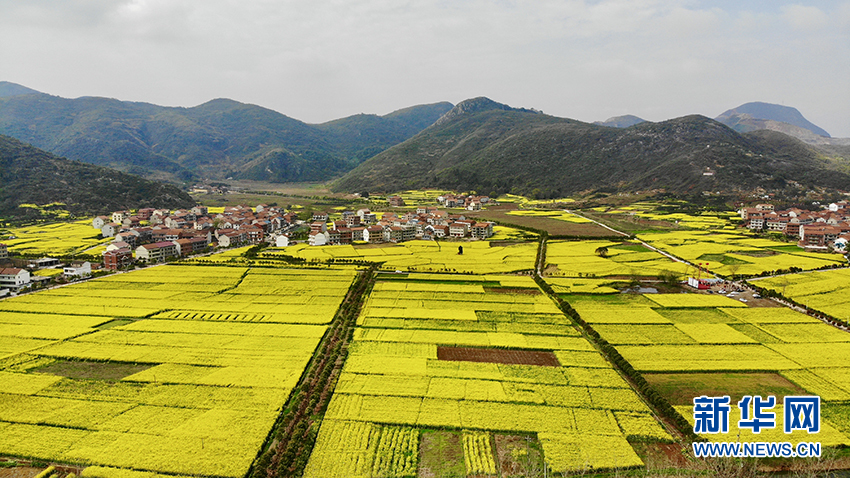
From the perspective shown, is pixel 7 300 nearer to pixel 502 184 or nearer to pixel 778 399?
pixel 778 399

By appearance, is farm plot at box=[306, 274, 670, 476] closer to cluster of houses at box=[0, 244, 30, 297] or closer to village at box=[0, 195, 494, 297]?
village at box=[0, 195, 494, 297]

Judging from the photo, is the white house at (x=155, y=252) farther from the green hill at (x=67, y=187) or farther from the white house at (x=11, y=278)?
the green hill at (x=67, y=187)

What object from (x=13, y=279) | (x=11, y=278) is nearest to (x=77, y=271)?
(x=13, y=279)

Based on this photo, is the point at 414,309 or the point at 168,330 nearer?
the point at 168,330

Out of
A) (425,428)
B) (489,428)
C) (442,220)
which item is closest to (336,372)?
(425,428)

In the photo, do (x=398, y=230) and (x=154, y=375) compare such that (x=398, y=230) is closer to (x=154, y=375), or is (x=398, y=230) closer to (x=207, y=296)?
(x=207, y=296)

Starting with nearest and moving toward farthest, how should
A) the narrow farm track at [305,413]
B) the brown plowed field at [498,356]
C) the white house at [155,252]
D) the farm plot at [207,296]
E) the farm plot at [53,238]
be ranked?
the narrow farm track at [305,413] → the brown plowed field at [498,356] → the farm plot at [207,296] → the white house at [155,252] → the farm plot at [53,238]

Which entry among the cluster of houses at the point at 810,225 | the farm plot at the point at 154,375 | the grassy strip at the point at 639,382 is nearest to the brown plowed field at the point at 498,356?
the grassy strip at the point at 639,382
